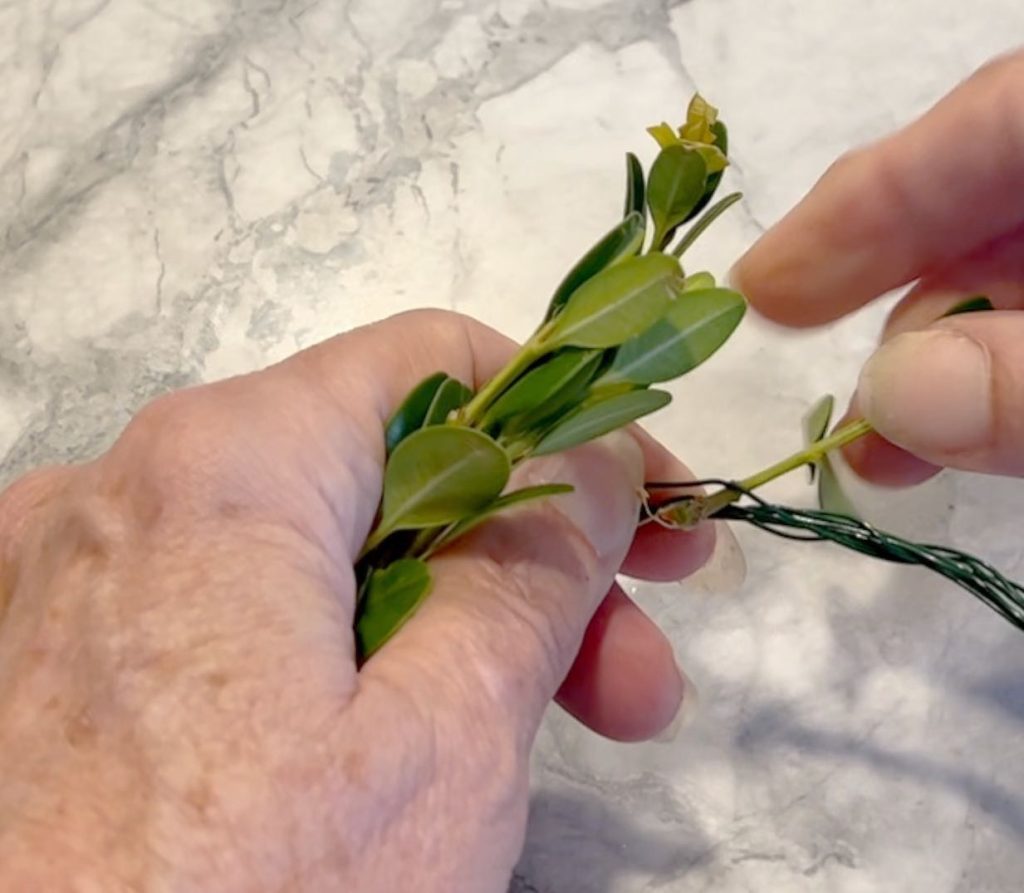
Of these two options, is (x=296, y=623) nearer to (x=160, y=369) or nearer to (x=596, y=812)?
(x=596, y=812)

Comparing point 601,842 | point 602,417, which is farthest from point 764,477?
point 601,842

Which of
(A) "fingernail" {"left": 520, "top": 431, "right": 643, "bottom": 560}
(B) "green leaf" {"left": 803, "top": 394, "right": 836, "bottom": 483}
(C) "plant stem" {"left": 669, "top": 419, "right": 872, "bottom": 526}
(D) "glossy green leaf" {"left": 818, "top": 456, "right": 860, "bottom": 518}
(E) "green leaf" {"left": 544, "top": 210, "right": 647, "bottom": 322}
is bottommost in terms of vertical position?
(D) "glossy green leaf" {"left": 818, "top": 456, "right": 860, "bottom": 518}

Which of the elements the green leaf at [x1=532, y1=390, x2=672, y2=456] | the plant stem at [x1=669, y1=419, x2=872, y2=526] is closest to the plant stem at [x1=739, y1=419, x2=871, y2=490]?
the plant stem at [x1=669, y1=419, x2=872, y2=526]

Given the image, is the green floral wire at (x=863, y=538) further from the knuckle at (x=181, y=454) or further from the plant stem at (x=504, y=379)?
the knuckle at (x=181, y=454)

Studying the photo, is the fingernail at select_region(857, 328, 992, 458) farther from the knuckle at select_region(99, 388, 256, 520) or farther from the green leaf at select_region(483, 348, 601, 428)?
the knuckle at select_region(99, 388, 256, 520)

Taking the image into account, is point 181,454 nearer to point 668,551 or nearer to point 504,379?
point 504,379

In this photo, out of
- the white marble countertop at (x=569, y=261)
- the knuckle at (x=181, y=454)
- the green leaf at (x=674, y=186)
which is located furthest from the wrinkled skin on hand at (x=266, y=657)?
the white marble countertop at (x=569, y=261)
